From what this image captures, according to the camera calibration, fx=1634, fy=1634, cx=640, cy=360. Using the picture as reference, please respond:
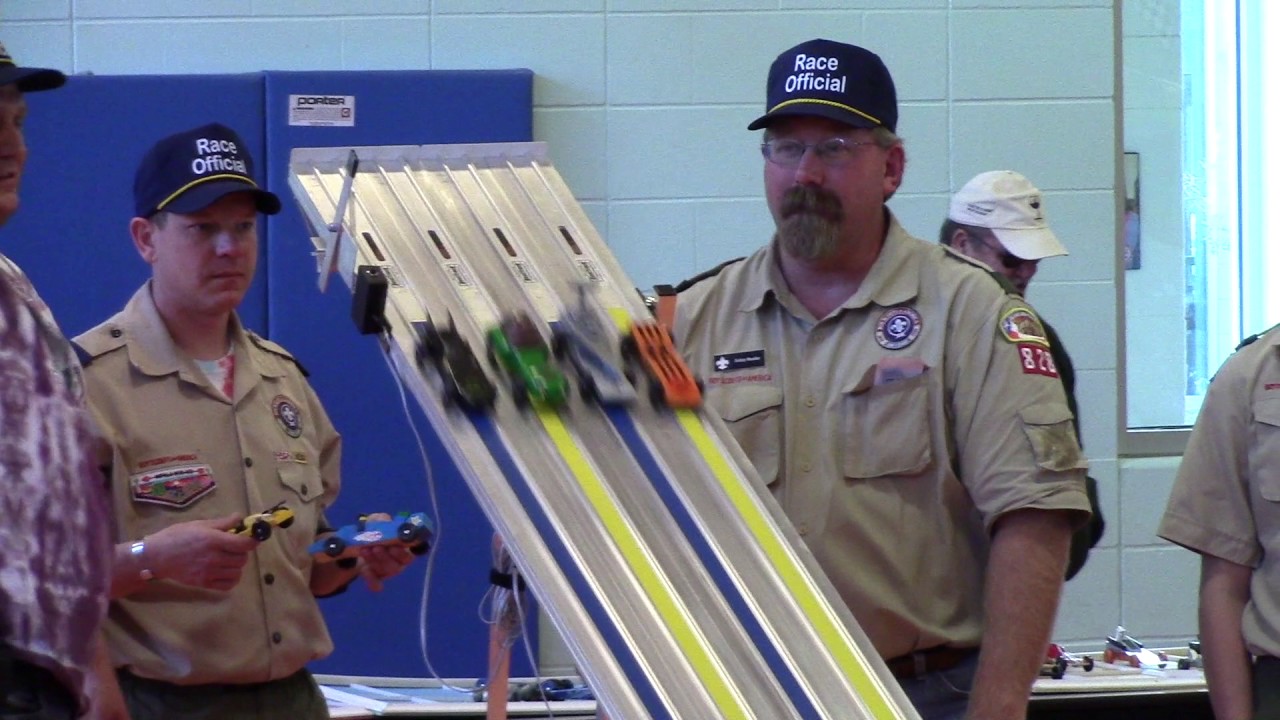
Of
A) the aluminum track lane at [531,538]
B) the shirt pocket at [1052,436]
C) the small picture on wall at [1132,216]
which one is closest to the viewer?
the aluminum track lane at [531,538]

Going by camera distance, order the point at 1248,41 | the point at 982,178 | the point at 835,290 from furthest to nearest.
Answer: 1. the point at 1248,41
2. the point at 982,178
3. the point at 835,290

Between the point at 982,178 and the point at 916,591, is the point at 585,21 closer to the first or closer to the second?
the point at 982,178

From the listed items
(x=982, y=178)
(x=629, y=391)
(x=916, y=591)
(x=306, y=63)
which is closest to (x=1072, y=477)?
(x=916, y=591)

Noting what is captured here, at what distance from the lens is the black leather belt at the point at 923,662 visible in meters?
1.88

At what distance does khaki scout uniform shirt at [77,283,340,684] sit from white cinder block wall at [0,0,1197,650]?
1.93 meters

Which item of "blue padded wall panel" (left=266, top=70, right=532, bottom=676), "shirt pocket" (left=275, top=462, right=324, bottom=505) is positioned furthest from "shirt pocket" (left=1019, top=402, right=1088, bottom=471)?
"blue padded wall panel" (left=266, top=70, right=532, bottom=676)

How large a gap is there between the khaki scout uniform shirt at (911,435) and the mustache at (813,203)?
10 cm

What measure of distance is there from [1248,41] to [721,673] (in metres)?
3.51

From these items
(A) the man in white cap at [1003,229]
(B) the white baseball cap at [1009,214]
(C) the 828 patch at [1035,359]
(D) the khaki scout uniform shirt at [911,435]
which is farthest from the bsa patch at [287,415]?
(B) the white baseball cap at [1009,214]

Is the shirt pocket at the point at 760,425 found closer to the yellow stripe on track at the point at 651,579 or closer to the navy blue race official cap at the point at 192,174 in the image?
the yellow stripe on track at the point at 651,579

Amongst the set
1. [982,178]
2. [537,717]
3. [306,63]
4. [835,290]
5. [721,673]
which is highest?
[306,63]

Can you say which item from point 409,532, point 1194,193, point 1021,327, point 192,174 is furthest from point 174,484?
point 1194,193

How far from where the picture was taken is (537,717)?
2.85m

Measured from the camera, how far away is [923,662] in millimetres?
1883
